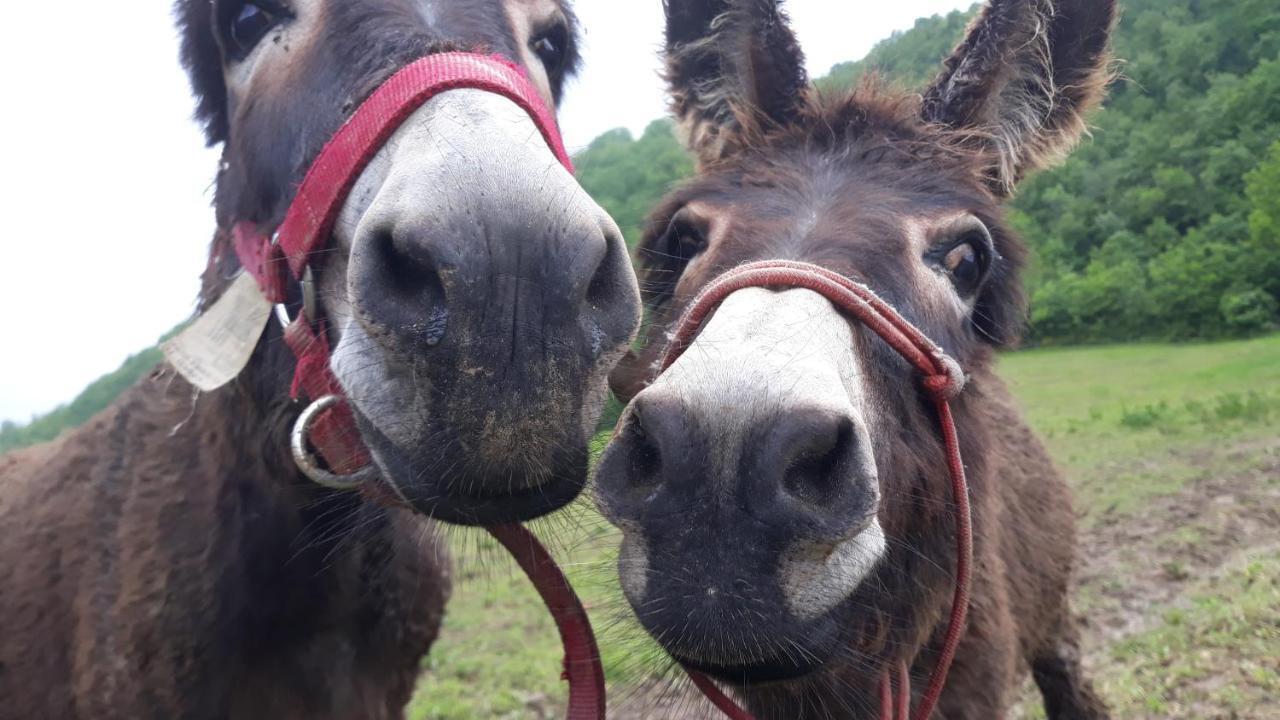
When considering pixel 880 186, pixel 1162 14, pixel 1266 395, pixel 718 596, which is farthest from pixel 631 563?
pixel 1162 14

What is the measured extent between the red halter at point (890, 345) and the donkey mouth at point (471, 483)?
1.71 ft

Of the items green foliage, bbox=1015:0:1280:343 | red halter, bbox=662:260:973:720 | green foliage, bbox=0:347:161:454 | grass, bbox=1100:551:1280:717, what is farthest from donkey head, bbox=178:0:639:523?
green foliage, bbox=1015:0:1280:343

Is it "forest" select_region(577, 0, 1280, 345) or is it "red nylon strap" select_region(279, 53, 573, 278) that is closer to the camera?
"red nylon strap" select_region(279, 53, 573, 278)

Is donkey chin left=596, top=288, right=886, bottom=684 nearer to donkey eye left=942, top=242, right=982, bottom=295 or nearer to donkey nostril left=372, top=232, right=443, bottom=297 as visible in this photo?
donkey nostril left=372, top=232, right=443, bottom=297

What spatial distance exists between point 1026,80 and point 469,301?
2.54 m

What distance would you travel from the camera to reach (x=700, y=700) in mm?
2523

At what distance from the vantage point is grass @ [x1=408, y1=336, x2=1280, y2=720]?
7.35ft

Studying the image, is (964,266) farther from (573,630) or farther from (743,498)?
A: (573,630)

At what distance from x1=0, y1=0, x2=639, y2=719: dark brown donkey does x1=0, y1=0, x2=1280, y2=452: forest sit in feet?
41.0

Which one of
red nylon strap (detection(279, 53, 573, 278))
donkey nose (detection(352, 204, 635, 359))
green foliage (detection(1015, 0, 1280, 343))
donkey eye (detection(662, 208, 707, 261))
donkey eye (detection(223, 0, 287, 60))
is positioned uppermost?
donkey eye (detection(223, 0, 287, 60))

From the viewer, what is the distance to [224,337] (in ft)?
7.51

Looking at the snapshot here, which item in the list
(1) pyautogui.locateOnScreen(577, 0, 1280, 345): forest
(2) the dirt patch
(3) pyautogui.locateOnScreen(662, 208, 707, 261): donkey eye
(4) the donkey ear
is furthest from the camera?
(1) pyautogui.locateOnScreen(577, 0, 1280, 345): forest

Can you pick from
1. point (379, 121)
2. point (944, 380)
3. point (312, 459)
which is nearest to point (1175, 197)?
point (944, 380)

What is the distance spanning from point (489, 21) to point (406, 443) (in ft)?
4.19
